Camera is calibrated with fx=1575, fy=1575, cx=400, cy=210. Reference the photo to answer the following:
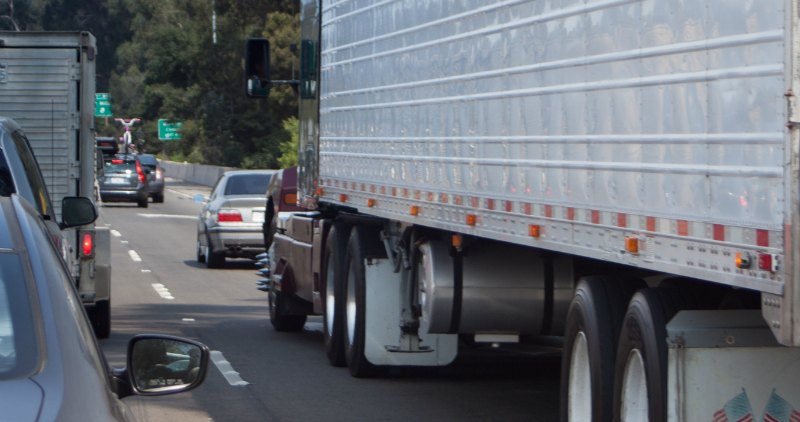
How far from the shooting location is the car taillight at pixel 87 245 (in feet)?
46.0

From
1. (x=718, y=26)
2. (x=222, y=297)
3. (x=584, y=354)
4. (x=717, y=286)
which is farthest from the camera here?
(x=222, y=297)

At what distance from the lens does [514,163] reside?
8.32 m

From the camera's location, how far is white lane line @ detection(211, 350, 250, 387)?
39.0 ft

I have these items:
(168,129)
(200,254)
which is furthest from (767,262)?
(168,129)

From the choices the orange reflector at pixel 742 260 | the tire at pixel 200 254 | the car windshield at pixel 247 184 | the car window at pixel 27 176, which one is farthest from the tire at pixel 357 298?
the tire at pixel 200 254

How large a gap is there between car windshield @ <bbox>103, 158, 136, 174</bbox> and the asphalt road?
24.0 m

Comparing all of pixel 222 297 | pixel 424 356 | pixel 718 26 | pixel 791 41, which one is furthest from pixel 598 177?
pixel 222 297

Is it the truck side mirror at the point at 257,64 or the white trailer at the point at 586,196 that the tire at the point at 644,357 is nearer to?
the white trailer at the point at 586,196

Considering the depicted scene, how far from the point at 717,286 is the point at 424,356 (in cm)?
541

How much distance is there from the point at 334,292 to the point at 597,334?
5.84m

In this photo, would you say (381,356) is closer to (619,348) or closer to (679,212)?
(619,348)

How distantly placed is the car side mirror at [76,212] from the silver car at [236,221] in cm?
1489

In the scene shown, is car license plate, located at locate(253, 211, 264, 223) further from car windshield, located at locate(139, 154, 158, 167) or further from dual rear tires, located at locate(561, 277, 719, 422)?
car windshield, located at locate(139, 154, 158, 167)

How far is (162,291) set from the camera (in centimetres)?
2105
